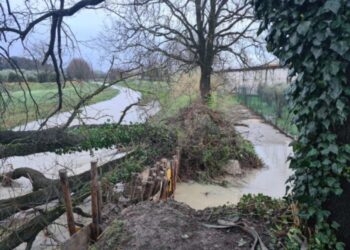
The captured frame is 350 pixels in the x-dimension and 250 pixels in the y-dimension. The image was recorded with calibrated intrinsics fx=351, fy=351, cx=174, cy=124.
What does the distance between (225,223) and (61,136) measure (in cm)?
249

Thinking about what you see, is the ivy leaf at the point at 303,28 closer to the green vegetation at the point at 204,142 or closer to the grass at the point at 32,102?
the grass at the point at 32,102

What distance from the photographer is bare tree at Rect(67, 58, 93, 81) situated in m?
6.45

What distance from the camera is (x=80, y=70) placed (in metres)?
6.89

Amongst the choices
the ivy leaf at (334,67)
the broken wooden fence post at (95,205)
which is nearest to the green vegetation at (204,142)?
the broken wooden fence post at (95,205)

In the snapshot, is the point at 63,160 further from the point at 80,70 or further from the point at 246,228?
the point at 246,228

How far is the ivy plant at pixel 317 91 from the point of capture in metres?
2.81

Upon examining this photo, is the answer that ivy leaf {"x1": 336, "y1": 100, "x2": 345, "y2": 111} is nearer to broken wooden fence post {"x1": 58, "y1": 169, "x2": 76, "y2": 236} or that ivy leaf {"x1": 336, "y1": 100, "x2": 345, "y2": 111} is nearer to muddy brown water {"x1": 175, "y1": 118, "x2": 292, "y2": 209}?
broken wooden fence post {"x1": 58, "y1": 169, "x2": 76, "y2": 236}

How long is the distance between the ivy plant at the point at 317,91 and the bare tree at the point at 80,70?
4057 mm

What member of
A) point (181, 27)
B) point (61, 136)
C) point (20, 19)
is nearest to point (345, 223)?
point (61, 136)

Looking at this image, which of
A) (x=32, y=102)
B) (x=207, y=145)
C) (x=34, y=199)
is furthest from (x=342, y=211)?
(x=207, y=145)

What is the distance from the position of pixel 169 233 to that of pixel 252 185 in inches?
264

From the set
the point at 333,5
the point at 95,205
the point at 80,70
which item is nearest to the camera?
the point at 333,5

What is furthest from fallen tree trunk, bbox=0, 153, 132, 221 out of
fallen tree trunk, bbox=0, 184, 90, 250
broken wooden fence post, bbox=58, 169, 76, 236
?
broken wooden fence post, bbox=58, 169, 76, 236

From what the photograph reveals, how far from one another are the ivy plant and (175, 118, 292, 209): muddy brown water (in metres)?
3.60
